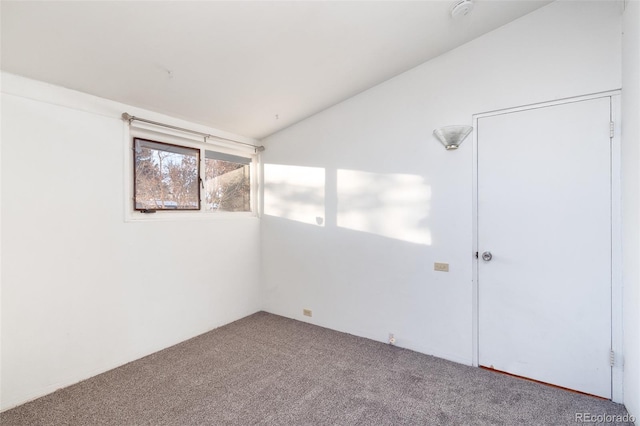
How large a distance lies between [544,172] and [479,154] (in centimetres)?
51

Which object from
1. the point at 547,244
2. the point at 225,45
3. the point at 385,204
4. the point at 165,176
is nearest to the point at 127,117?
the point at 165,176

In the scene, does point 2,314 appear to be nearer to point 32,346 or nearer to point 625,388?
point 32,346

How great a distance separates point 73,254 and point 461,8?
355 centimetres

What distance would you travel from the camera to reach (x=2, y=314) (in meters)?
2.11

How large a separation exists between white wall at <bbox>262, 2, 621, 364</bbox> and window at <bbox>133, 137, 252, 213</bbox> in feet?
1.79

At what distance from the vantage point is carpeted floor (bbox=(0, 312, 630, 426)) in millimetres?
2043

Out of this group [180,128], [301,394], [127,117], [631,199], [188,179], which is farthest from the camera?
[188,179]

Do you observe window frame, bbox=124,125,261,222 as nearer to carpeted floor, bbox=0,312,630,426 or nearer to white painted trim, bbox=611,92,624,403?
carpeted floor, bbox=0,312,630,426

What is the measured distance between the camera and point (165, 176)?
319cm

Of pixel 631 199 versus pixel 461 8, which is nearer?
pixel 631 199

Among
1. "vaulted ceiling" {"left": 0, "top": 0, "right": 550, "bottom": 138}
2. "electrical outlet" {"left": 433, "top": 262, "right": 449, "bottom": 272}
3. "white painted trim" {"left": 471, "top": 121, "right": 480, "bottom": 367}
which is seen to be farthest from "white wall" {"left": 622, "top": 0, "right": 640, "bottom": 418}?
"electrical outlet" {"left": 433, "top": 262, "right": 449, "bottom": 272}

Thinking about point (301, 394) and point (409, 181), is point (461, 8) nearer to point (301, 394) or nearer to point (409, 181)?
point (409, 181)

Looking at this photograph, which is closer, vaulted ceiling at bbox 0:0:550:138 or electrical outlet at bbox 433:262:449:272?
vaulted ceiling at bbox 0:0:550:138

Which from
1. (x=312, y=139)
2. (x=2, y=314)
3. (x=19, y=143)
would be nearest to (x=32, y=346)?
(x=2, y=314)
